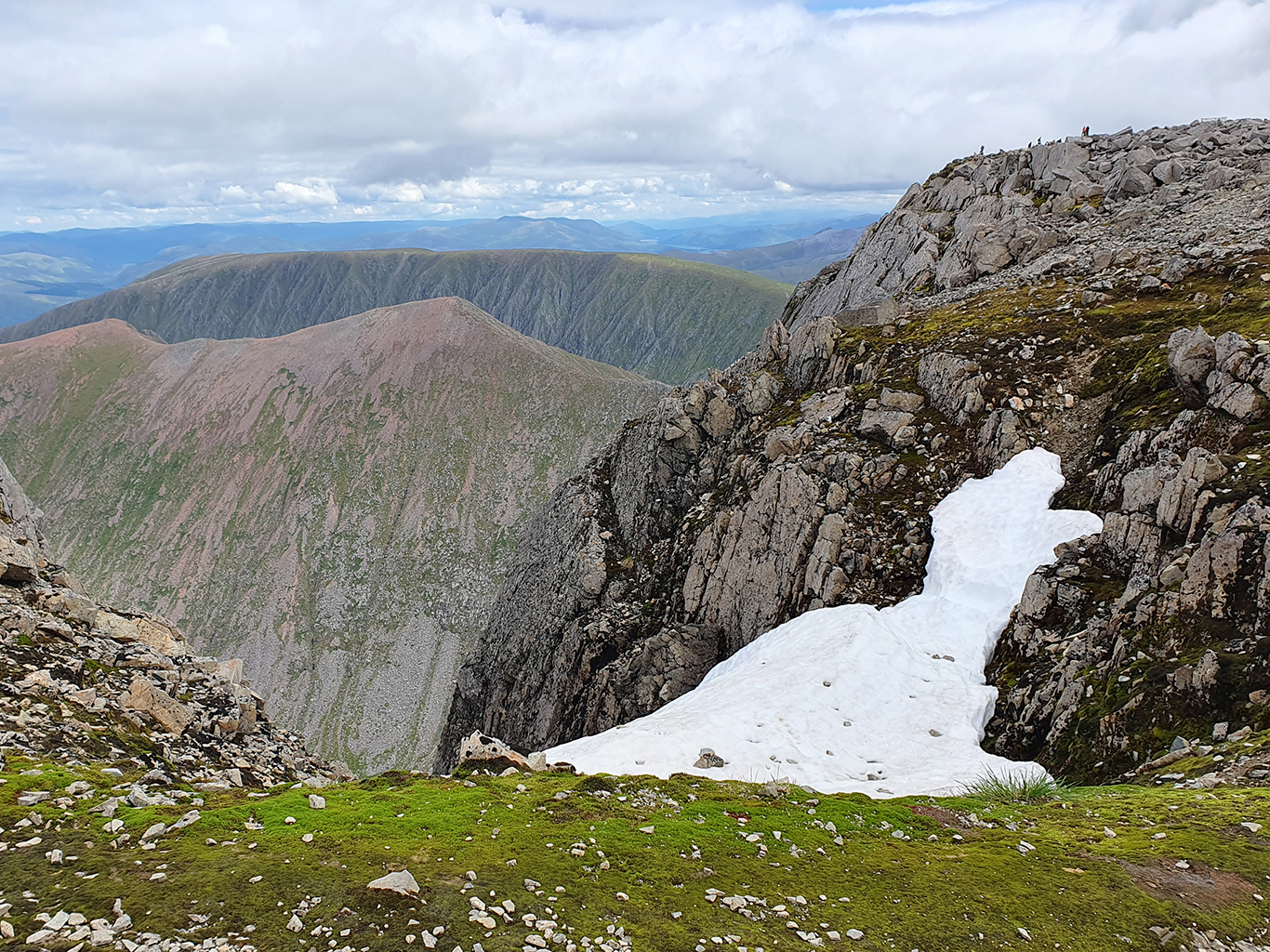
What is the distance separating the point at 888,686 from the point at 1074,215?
158ft

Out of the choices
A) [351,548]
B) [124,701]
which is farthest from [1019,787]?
[351,548]

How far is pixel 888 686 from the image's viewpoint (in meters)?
26.9

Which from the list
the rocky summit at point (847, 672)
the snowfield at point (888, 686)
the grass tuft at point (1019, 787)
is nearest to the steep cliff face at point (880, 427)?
the rocky summit at point (847, 672)

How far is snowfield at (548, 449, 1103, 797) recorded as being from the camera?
22.5 meters

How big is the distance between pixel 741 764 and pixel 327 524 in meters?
176

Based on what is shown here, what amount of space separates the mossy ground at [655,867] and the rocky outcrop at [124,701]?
2649mm

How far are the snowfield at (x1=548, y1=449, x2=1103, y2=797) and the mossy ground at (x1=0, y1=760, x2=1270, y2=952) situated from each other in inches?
233

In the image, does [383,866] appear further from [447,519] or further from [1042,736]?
[447,519]

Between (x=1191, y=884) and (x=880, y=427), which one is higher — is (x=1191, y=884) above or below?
below

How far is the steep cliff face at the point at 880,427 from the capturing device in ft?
112

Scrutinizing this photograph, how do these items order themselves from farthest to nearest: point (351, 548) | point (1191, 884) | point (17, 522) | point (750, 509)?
1. point (351, 548)
2. point (750, 509)
3. point (17, 522)
4. point (1191, 884)

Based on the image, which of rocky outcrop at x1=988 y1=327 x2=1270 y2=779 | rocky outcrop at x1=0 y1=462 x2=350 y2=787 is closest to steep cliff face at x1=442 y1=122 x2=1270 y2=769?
rocky outcrop at x1=988 y1=327 x2=1270 y2=779

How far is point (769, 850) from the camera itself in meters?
14.5

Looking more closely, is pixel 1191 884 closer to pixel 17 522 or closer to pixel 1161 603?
pixel 1161 603
